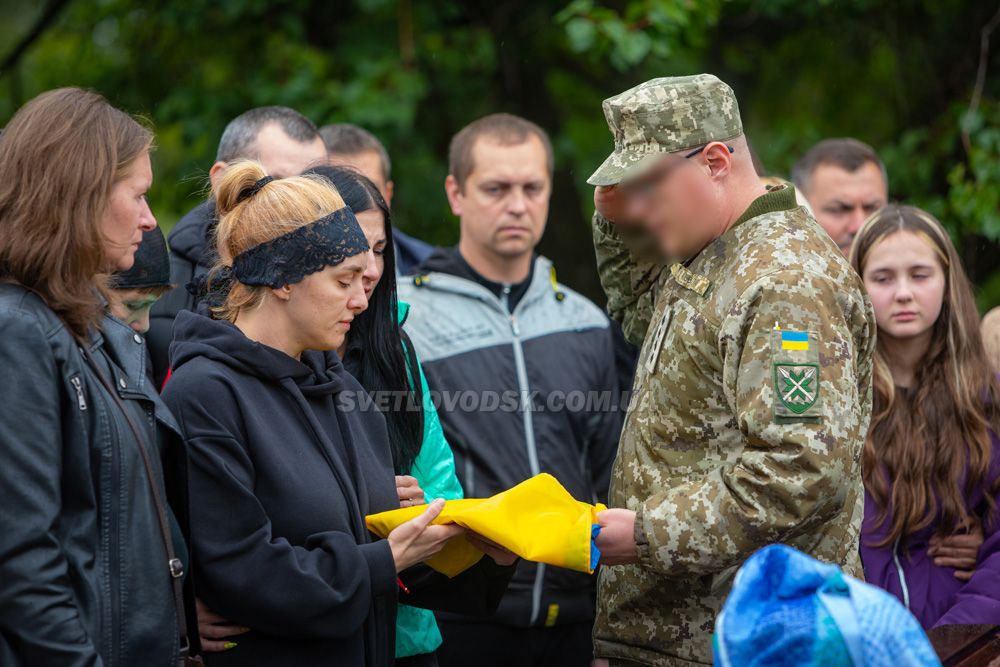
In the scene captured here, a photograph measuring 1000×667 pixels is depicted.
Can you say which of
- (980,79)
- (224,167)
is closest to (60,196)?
(224,167)

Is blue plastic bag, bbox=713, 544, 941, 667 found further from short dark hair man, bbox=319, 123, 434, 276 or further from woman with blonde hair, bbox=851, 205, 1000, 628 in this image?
short dark hair man, bbox=319, 123, 434, 276

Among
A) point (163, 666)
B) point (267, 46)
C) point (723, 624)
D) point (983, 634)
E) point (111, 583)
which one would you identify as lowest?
point (983, 634)

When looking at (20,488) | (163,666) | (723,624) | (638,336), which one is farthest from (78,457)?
(638,336)

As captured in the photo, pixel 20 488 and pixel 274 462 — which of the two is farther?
pixel 274 462

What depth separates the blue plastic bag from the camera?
63.4 inches

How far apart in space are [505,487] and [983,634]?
5.76 ft

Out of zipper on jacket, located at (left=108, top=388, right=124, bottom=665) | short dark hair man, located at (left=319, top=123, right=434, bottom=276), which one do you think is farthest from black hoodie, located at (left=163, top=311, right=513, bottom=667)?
short dark hair man, located at (left=319, top=123, right=434, bottom=276)

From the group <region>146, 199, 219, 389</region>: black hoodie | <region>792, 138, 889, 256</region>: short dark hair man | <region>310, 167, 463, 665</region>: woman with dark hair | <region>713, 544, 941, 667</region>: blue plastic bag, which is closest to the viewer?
<region>713, 544, 941, 667</region>: blue plastic bag

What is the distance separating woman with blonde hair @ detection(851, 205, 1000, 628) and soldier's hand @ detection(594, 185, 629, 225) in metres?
1.06

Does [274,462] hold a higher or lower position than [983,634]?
higher

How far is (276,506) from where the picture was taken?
261 cm

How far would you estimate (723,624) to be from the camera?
170cm

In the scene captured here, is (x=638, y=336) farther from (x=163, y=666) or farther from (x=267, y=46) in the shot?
(x=267, y=46)

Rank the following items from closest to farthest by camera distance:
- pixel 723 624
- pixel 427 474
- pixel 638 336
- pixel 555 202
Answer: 1. pixel 723 624
2. pixel 427 474
3. pixel 638 336
4. pixel 555 202
